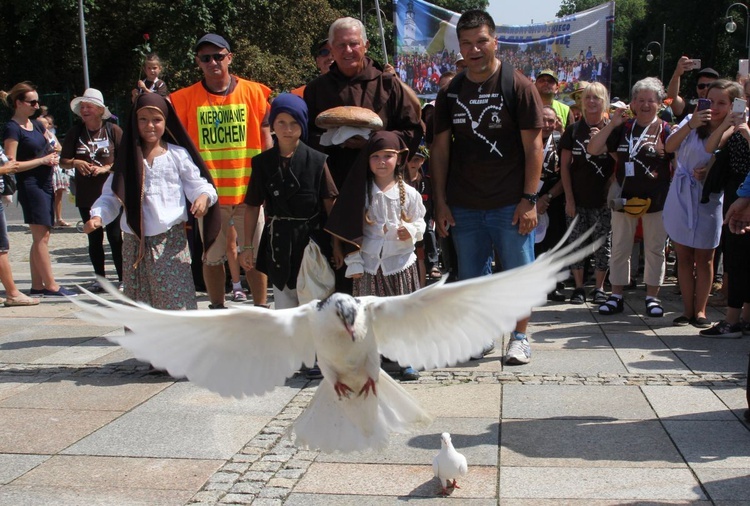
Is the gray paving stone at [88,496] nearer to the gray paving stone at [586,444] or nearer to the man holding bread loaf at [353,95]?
the gray paving stone at [586,444]

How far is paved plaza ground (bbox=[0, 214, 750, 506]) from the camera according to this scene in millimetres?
3850

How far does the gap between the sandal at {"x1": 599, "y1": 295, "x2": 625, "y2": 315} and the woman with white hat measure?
544cm

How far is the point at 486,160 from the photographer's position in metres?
5.84

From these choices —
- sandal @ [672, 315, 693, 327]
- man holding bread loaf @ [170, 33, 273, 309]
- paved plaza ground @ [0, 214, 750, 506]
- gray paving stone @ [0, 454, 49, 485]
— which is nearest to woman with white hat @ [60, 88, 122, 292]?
man holding bread loaf @ [170, 33, 273, 309]

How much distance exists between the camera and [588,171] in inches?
325

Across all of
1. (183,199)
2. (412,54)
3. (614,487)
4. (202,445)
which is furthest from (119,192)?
(412,54)

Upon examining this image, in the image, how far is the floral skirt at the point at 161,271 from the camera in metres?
5.98

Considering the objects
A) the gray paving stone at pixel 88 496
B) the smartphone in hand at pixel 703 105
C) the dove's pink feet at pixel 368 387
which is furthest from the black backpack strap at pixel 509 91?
the gray paving stone at pixel 88 496

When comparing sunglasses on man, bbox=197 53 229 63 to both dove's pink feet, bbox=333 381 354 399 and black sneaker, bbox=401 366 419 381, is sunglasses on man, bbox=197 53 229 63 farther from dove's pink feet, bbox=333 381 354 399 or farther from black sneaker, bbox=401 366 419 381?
dove's pink feet, bbox=333 381 354 399

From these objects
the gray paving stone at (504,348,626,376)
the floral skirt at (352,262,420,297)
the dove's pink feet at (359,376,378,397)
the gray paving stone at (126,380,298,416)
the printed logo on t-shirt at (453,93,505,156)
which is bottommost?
the gray paving stone at (504,348,626,376)

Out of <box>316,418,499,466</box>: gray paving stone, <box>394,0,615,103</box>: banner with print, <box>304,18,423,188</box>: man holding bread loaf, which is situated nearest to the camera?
<box>316,418,499,466</box>: gray paving stone

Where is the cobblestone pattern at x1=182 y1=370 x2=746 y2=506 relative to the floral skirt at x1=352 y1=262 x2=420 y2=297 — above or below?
below

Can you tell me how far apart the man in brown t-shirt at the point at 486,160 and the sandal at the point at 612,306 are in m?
1.96

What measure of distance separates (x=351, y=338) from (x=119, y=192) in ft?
9.90
